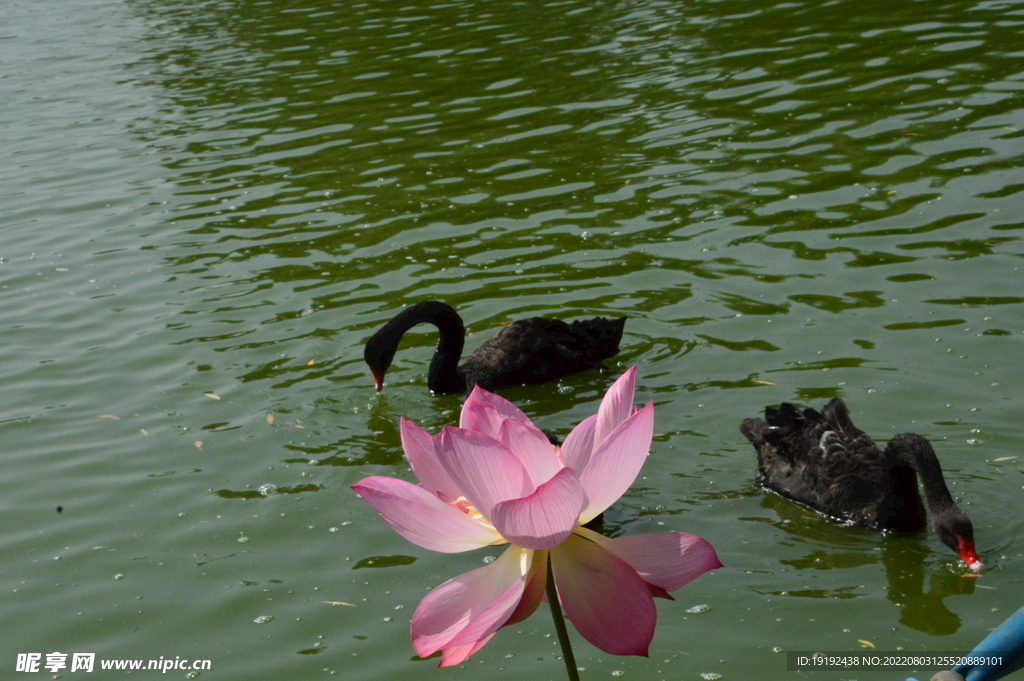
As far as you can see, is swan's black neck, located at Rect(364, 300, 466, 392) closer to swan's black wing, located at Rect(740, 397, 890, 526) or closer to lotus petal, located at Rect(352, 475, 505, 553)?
swan's black wing, located at Rect(740, 397, 890, 526)

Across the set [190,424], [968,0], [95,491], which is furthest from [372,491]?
[968,0]

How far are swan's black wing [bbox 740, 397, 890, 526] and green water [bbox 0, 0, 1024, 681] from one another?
133 mm

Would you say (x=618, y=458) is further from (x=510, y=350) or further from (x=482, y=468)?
(x=510, y=350)

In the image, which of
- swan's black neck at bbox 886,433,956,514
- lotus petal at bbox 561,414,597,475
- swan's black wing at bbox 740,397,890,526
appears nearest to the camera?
lotus petal at bbox 561,414,597,475

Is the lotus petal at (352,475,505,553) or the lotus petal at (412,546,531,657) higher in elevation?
the lotus petal at (352,475,505,553)

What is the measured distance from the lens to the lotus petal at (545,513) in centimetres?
133

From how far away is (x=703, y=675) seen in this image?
397 centimetres

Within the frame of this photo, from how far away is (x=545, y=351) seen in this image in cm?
692

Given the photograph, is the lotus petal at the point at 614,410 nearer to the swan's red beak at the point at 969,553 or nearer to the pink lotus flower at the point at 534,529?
the pink lotus flower at the point at 534,529

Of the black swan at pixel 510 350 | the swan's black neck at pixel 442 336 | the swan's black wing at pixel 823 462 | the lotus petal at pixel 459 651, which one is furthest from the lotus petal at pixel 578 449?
the swan's black neck at pixel 442 336

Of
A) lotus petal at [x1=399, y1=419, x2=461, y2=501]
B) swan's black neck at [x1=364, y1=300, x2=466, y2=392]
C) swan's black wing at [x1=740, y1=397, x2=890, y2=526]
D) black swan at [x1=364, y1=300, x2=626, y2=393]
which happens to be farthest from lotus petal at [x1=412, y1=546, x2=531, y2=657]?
swan's black neck at [x1=364, y1=300, x2=466, y2=392]

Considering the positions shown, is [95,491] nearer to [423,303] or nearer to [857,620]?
[423,303]

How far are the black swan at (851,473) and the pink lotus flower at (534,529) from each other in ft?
11.1

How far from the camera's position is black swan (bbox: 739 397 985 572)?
14.7 feet
